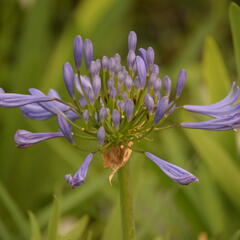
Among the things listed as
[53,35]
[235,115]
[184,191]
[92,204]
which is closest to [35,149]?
[92,204]

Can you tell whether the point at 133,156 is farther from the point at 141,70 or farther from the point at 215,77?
the point at 141,70

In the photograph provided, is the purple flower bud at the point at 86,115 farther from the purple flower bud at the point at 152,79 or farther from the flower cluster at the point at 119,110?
the purple flower bud at the point at 152,79

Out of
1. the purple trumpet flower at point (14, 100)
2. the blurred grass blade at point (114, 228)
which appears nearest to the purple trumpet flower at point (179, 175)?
the purple trumpet flower at point (14, 100)

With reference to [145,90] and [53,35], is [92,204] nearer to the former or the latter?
[145,90]

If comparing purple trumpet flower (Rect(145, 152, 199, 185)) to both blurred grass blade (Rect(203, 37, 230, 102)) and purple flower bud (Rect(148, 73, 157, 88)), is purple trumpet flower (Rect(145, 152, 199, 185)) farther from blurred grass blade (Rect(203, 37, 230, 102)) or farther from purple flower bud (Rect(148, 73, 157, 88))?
blurred grass blade (Rect(203, 37, 230, 102))

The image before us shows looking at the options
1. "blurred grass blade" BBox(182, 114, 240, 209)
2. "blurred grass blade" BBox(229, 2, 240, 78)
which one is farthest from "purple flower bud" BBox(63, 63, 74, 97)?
"blurred grass blade" BBox(182, 114, 240, 209)

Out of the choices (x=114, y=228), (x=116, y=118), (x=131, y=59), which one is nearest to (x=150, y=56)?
(x=131, y=59)
